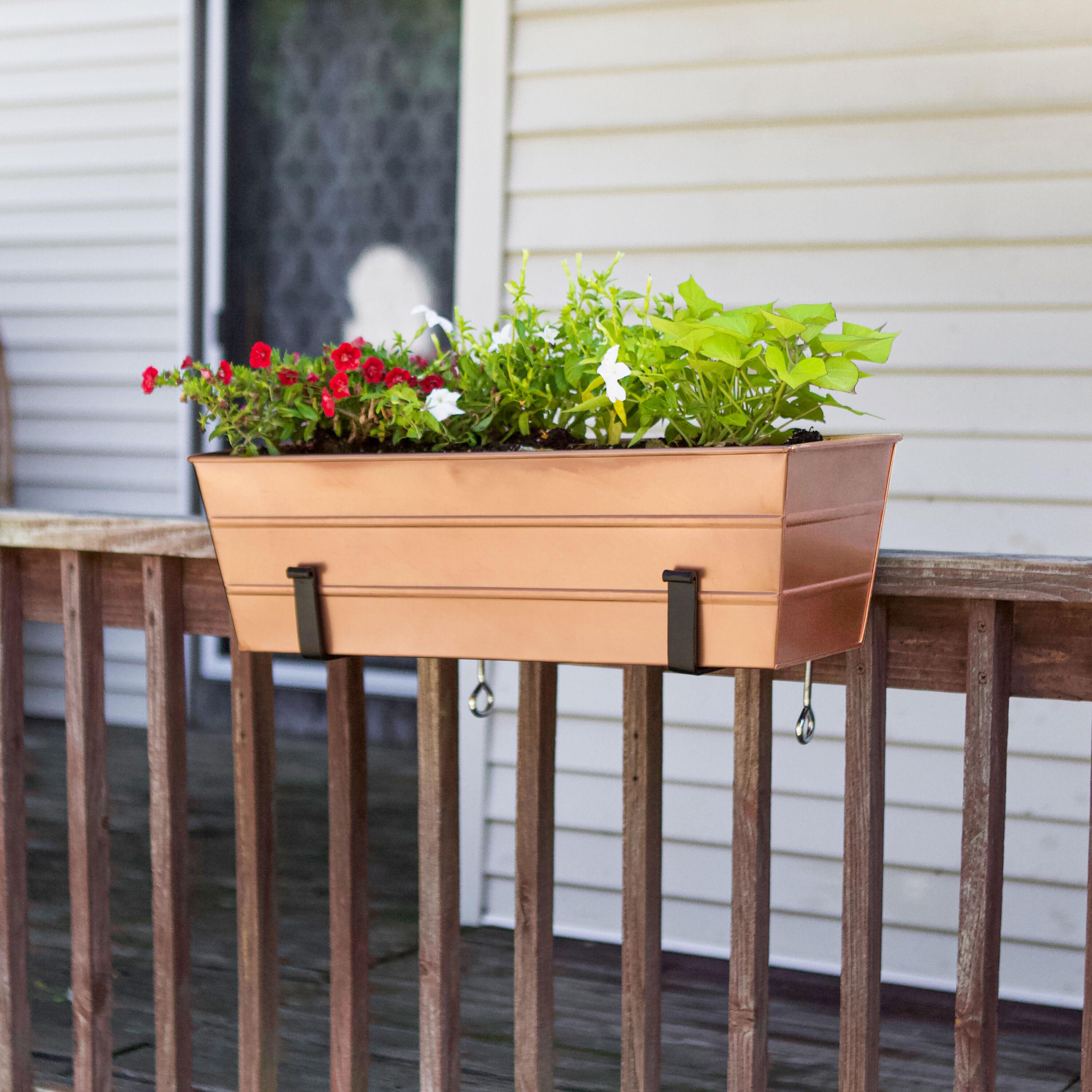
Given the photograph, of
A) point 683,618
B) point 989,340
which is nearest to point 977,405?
point 989,340

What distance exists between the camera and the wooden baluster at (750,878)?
109 cm

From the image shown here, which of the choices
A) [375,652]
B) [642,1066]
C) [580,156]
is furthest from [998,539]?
[375,652]

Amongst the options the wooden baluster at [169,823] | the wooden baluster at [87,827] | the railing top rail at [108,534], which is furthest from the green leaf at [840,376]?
→ the wooden baluster at [87,827]

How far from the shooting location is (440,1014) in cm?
120

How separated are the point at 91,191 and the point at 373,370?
10.5 ft

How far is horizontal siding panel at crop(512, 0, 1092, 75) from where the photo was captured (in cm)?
208

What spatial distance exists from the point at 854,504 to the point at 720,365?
0.15 metres

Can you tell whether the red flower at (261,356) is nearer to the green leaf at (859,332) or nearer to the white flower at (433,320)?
the white flower at (433,320)

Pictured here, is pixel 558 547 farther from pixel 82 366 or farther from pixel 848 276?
pixel 82 366

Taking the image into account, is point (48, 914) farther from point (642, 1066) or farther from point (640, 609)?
point (640, 609)

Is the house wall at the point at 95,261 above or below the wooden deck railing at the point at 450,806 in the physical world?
above

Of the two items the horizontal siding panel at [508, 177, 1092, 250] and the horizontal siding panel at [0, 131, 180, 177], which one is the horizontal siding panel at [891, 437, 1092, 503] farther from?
the horizontal siding panel at [0, 131, 180, 177]

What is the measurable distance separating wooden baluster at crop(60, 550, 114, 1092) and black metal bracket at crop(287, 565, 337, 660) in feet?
1.55

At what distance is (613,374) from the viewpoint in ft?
2.82
